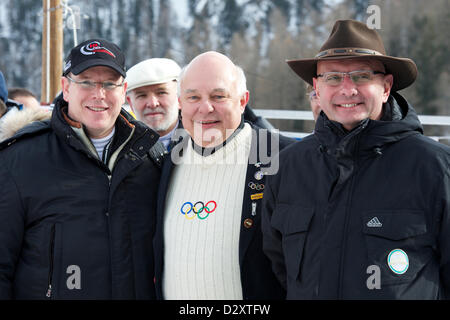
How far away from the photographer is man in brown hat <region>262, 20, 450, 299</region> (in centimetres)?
205

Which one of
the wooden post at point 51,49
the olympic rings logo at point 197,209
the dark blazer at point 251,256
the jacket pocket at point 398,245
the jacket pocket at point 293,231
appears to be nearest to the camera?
the jacket pocket at point 398,245

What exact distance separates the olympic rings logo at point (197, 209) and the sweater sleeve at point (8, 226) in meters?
0.79

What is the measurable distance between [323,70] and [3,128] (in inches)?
65.4

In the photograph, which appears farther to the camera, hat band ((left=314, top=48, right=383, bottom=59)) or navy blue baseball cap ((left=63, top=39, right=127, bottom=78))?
navy blue baseball cap ((left=63, top=39, right=127, bottom=78))

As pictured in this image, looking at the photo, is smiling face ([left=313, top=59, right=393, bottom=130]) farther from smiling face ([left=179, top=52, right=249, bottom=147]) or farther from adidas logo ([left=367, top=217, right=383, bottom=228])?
smiling face ([left=179, top=52, right=249, bottom=147])

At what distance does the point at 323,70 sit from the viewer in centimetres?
240

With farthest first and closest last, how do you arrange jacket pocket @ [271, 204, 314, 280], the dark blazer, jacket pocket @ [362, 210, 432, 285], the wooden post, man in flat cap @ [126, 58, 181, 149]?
the wooden post < man in flat cap @ [126, 58, 181, 149] < the dark blazer < jacket pocket @ [271, 204, 314, 280] < jacket pocket @ [362, 210, 432, 285]

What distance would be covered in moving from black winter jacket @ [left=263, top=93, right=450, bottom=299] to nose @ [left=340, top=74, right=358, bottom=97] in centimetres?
15

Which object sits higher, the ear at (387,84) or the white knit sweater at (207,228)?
the ear at (387,84)

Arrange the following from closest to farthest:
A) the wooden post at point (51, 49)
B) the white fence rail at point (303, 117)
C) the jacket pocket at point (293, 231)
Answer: the jacket pocket at point (293, 231), the white fence rail at point (303, 117), the wooden post at point (51, 49)

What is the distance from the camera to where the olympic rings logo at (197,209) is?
263cm

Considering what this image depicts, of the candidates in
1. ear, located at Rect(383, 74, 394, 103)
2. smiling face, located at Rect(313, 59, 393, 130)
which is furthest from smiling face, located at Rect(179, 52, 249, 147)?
ear, located at Rect(383, 74, 394, 103)

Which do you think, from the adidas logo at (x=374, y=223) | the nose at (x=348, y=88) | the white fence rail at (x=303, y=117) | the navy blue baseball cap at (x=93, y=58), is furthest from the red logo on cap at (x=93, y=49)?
the white fence rail at (x=303, y=117)

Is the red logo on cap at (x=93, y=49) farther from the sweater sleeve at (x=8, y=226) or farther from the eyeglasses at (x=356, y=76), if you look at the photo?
the eyeglasses at (x=356, y=76)
